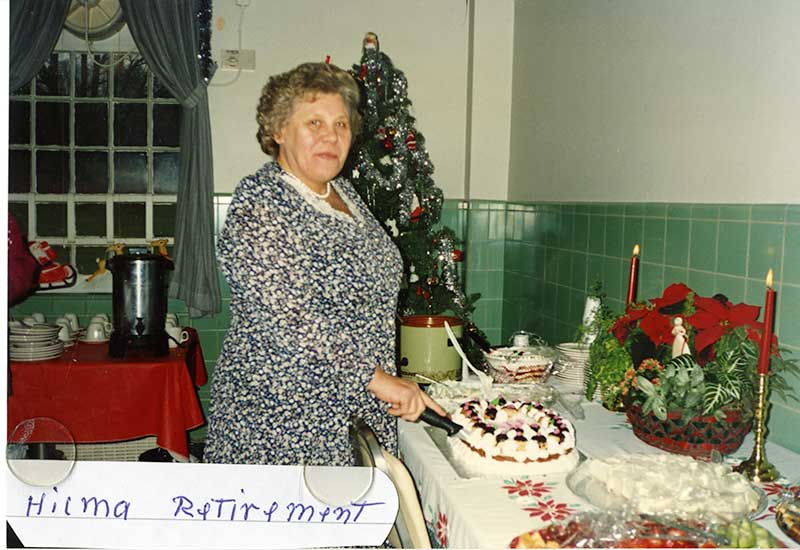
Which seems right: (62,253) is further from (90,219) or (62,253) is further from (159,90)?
(159,90)

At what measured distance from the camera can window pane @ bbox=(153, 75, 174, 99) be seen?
3.36 metres

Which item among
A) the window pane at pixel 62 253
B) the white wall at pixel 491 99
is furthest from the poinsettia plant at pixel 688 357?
the window pane at pixel 62 253

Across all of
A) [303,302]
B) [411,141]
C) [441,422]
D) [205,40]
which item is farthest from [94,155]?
[441,422]

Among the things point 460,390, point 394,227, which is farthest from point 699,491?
point 394,227

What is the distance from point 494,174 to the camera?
3.32 m

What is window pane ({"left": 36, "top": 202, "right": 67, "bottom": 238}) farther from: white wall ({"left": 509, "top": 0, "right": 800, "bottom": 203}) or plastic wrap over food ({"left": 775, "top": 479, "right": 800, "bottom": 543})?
plastic wrap over food ({"left": 775, "top": 479, "right": 800, "bottom": 543})

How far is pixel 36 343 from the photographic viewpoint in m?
2.52

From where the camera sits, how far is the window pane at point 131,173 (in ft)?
11.1

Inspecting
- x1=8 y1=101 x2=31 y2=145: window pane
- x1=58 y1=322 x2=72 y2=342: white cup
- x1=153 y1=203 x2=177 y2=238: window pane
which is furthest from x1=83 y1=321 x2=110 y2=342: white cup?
x1=8 y1=101 x2=31 y2=145: window pane

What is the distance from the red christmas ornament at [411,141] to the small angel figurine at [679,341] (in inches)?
74.1

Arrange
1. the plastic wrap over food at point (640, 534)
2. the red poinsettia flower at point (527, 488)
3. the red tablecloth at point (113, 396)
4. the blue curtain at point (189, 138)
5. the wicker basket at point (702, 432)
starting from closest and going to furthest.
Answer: the plastic wrap over food at point (640, 534) → the red poinsettia flower at point (527, 488) → the wicker basket at point (702, 432) → the red tablecloth at point (113, 396) → the blue curtain at point (189, 138)

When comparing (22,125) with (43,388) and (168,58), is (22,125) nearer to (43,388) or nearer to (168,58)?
(168,58)

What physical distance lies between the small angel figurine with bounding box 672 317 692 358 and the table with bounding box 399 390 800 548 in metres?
0.18

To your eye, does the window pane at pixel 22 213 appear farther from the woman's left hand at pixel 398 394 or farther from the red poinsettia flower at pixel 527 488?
the red poinsettia flower at pixel 527 488
